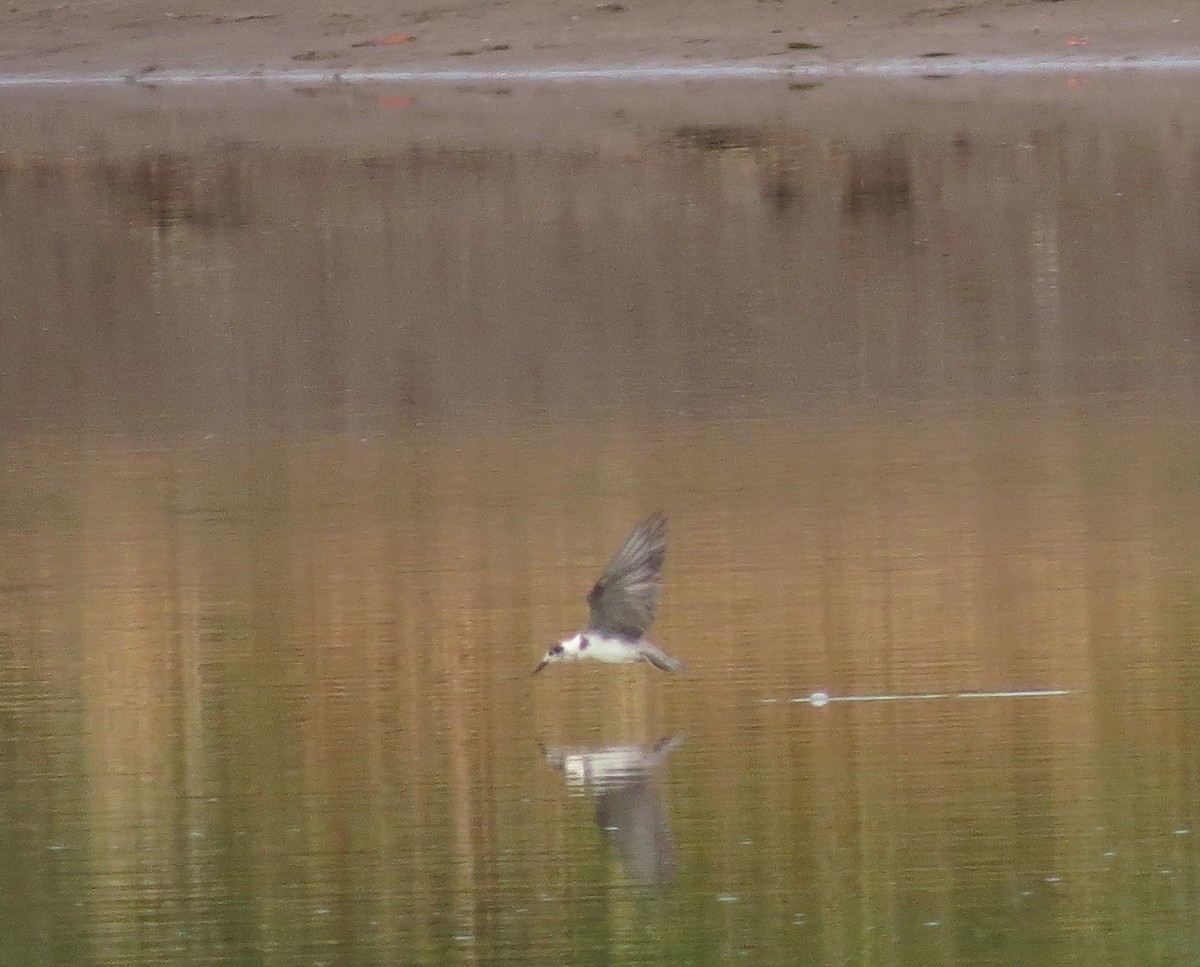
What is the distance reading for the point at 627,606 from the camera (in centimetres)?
754

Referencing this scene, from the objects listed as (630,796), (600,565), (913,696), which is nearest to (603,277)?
(600,565)

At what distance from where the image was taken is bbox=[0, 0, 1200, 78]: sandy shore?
27.0 m

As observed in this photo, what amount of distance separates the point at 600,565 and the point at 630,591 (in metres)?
1.88

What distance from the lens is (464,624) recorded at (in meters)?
8.77

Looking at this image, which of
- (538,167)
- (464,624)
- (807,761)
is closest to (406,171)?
(538,167)

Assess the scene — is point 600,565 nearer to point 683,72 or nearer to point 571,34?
point 683,72

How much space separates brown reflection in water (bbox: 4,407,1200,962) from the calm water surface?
0.07ft

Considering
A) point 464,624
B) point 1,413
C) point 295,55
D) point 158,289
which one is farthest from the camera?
point 295,55

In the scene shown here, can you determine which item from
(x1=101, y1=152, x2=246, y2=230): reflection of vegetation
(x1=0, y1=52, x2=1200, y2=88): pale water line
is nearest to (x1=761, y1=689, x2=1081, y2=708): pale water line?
(x1=101, y1=152, x2=246, y2=230): reflection of vegetation

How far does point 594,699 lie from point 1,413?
6.22 m

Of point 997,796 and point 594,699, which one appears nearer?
point 997,796

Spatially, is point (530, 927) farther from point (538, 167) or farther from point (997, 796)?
point (538, 167)

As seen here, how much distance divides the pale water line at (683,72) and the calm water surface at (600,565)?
21.1 ft

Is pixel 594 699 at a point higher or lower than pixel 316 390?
lower
